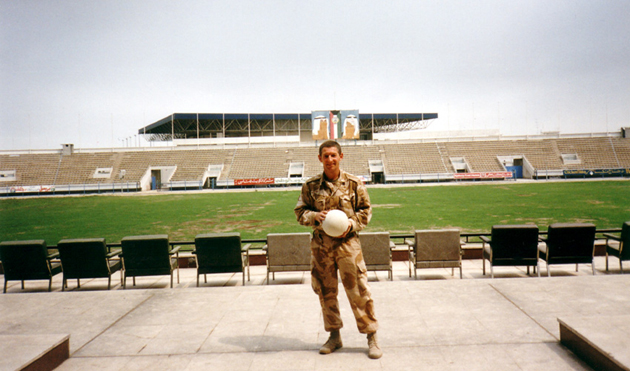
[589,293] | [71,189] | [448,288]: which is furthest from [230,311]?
[71,189]

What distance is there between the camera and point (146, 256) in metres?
6.39

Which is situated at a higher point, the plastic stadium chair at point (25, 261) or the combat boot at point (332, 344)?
the plastic stadium chair at point (25, 261)

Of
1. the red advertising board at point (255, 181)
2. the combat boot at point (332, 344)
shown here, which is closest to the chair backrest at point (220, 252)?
the combat boot at point (332, 344)

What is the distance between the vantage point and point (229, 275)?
7.34 m

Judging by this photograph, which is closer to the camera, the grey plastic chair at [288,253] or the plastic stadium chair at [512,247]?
the plastic stadium chair at [512,247]

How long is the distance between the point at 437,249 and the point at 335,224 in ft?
11.7

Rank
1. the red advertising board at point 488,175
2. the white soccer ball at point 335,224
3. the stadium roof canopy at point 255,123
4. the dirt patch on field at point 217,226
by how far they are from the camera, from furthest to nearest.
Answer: the stadium roof canopy at point 255,123
the red advertising board at point 488,175
the dirt patch on field at point 217,226
the white soccer ball at point 335,224

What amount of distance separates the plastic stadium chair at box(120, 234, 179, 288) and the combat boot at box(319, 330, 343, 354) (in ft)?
12.1

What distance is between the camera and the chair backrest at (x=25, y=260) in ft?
20.5

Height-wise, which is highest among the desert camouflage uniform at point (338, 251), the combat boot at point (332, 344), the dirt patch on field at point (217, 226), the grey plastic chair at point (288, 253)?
the desert camouflage uniform at point (338, 251)

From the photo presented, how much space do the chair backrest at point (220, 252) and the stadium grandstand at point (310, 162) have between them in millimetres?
35077

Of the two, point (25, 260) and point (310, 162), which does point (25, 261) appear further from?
point (310, 162)

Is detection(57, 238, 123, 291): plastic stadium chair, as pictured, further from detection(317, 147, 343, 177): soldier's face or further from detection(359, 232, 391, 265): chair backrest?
detection(317, 147, 343, 177): soldier's face

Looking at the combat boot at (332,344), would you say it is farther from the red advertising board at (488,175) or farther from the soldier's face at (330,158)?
the red advertising board at (488,175)
